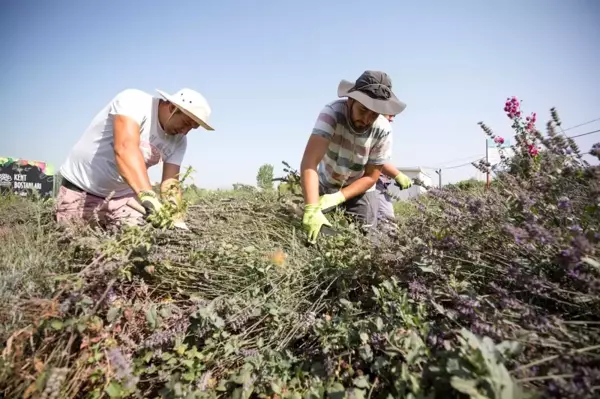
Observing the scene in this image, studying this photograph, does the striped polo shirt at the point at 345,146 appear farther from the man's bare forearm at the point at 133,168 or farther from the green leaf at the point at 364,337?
the green leaf at the point at 364,337

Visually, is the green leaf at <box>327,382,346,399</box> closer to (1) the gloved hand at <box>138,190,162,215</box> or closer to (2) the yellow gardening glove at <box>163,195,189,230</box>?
(2) the yellow gardening glove at <box>163,195,189,230</box>

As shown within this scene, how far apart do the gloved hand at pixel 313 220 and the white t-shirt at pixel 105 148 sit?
48.9 inches

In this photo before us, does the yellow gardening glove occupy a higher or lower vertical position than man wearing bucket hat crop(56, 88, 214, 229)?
lower

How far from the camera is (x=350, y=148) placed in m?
2.50

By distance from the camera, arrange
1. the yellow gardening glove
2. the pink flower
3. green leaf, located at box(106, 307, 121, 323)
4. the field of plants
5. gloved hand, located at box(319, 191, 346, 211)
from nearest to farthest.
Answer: the field of plants
green leaf, located at box(106, 307, 121, 323)
the yellow gardening glove
the pink flower
gloved hand, located at box(319, 191, 346, 211)

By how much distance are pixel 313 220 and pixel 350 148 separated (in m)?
0.80

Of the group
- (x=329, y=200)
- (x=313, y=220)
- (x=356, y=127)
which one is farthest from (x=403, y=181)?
(x=313, y=220)

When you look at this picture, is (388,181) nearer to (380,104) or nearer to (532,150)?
(380,104)

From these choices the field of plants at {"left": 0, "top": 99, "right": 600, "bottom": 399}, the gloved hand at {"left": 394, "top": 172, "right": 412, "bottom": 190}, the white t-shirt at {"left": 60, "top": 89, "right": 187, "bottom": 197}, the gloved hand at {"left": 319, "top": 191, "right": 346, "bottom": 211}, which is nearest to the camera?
the field of plants at {"left": 0, "top": 99, "right": 600, "bottom": 399}

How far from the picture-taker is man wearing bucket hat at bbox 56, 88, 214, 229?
2.11 m

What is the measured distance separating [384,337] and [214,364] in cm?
60

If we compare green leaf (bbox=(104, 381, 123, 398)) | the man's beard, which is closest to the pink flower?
the man's beard

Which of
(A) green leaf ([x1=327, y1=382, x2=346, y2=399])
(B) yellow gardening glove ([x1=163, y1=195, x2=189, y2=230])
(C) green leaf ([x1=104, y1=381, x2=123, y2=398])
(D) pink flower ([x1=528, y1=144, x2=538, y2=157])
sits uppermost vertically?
(D) pink flower ([x1=528, y1=144, x2=538, y2=157])

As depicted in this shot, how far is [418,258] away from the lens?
1.23 m
